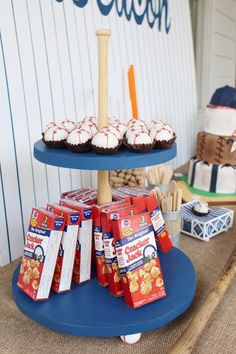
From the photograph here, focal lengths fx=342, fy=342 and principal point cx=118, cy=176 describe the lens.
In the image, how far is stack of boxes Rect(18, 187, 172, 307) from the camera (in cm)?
60

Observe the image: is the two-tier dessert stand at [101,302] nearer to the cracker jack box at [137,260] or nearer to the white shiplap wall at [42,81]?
the cracker jack box at [137,260]

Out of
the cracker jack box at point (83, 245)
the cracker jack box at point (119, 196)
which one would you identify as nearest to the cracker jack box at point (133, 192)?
the cracker jack box at point (119, 196)

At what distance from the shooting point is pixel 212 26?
2.01 m

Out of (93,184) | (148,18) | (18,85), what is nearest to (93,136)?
(18,85)

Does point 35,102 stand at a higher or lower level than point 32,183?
higher

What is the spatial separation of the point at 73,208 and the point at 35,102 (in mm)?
399

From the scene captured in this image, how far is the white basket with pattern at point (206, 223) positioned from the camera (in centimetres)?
Answer: 99

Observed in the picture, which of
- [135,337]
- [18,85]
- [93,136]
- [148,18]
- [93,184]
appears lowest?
[135,337]

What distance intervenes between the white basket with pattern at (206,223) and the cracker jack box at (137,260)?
0.39 meters

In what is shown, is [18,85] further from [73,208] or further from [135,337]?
[135,337]

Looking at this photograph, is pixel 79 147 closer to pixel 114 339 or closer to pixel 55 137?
pixel 55 137

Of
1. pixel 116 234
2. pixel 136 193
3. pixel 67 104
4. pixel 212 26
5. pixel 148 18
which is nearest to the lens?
pixel 116 234

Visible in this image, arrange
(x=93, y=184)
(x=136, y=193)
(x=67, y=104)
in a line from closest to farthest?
(x=136, y=193)
(x=67, y=104)
(x=93, y=184)

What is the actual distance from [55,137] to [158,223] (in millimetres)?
285
